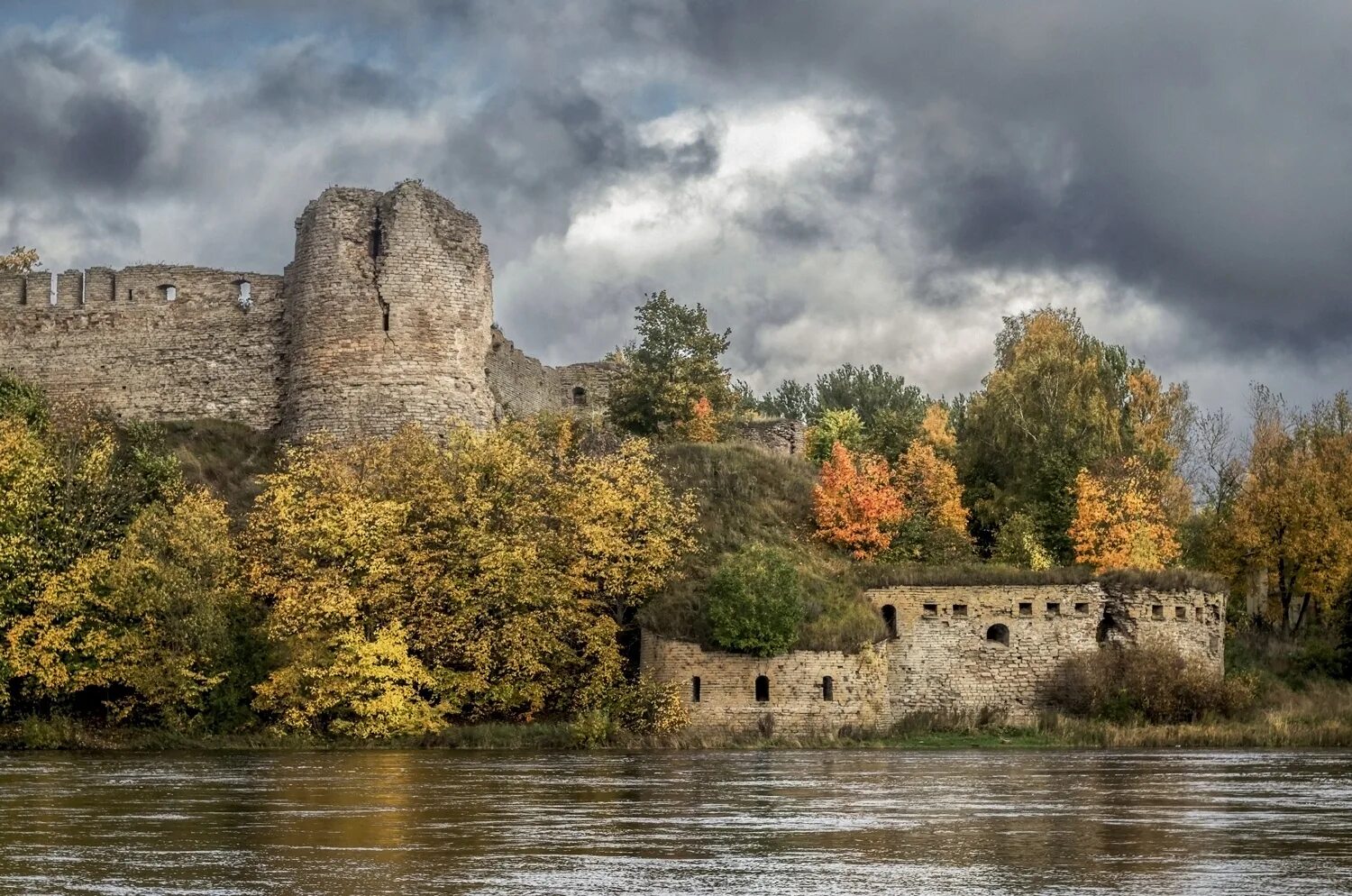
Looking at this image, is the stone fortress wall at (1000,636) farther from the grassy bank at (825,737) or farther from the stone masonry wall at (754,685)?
the stone masonry wall at (754,685)

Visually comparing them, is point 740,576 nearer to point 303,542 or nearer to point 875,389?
point 303,542

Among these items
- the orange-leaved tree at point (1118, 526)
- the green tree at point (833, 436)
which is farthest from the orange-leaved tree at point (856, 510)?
the green tree at point (833, 436)

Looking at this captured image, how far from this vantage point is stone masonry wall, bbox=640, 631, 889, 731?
1813 inches

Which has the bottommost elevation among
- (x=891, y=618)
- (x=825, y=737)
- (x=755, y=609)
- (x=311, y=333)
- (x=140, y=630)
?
(x=825, y=737)

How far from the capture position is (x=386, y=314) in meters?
55.2

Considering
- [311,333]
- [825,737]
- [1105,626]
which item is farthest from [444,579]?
[1105,626]

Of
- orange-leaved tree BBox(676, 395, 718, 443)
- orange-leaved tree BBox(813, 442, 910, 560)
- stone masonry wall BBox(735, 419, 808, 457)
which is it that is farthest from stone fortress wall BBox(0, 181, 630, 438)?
orange-leaved tree BBox(813, 442, 910, 560)

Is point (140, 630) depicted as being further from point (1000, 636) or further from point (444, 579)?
point (1000, 636)

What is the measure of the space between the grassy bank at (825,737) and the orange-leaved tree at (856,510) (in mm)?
7025

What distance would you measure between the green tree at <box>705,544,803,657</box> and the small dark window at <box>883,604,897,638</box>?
4.10 metres

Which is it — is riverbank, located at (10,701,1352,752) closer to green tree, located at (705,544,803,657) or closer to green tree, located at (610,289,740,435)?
green tree, located at (705,544,803,657)

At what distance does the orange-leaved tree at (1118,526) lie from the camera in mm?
55031

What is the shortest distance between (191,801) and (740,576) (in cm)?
2227

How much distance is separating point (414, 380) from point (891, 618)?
15259 mm
